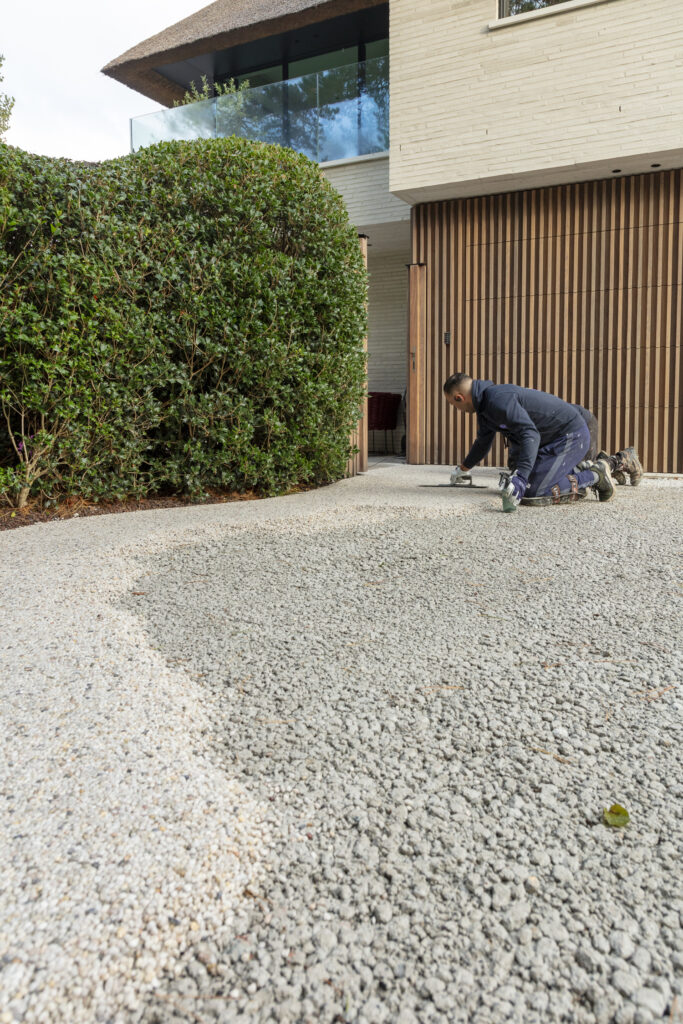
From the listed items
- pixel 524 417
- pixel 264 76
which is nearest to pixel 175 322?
pixel 524 417

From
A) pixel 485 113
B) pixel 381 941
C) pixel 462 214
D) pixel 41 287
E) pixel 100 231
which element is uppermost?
pixel 485 113

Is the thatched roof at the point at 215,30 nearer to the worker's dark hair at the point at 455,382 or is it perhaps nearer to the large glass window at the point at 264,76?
the large glass window at the point at 264,76

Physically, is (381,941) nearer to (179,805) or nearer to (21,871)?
(179,805)

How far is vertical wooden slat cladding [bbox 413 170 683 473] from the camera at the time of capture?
8.73m

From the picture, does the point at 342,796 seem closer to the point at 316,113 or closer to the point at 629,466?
the point at 629,466

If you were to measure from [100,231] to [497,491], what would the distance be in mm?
3774

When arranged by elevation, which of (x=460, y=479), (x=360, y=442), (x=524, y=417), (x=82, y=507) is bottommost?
(x=82, y=507)

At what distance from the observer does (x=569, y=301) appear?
916 centimetres

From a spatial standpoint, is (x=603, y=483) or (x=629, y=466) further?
(x=629, y=466)

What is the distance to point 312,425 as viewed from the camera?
6.33 metres

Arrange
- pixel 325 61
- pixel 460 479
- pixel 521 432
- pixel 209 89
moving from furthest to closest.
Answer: pixel 209 89
pixel 325 61
pixel 460 479
pixel 521 432

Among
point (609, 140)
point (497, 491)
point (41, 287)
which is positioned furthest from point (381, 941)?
point (609, 140)

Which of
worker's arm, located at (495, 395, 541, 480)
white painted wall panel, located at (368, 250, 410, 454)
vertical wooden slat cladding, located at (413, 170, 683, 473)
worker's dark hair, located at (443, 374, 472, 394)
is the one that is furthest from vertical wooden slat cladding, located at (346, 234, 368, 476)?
white painted wall panel, located at (368, 250, 410, 454)

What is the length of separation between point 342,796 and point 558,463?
4.12 metres
